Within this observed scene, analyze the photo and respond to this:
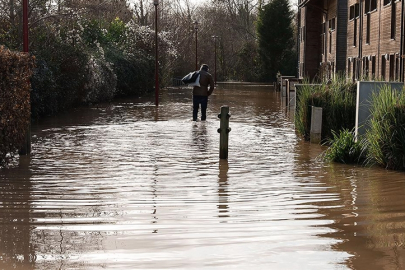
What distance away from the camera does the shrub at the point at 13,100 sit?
11508mm

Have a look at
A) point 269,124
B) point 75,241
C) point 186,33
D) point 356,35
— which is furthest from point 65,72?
point 186,33

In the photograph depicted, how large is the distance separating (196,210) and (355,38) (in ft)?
86.3

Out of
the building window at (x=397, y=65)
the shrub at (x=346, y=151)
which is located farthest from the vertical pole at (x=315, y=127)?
the building window at (x=397, y=65)

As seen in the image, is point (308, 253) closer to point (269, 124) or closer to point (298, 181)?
point (298, 181)

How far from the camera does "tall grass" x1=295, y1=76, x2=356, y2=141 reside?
50.5 ft

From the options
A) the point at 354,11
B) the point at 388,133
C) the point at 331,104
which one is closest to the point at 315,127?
the point at 331,104

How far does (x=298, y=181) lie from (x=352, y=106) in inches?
220

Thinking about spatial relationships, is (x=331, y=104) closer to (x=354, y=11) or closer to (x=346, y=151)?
(x=346, y=151)

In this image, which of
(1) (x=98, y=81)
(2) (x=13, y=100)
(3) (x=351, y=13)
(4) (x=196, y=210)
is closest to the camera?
(4) (x=196, y=210)

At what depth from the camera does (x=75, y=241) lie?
624cm

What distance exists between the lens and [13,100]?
11883mm

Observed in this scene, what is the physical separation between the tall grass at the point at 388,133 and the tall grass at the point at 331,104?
11.5 feet

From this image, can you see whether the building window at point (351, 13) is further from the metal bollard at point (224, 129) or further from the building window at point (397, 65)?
the metal bollard at point (224, 129)

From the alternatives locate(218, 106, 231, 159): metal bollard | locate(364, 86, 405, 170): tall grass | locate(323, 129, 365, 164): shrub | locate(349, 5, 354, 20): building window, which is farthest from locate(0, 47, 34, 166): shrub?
locate(349, 5, 354, 20): building window
